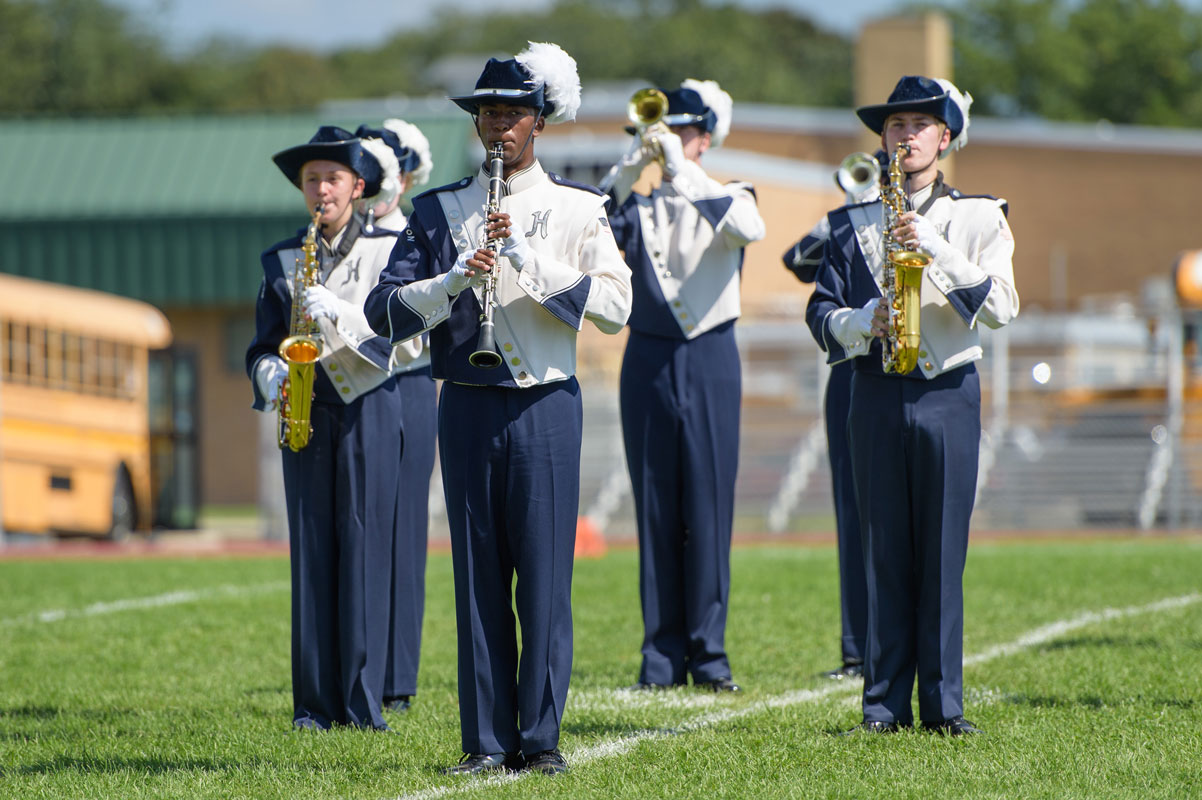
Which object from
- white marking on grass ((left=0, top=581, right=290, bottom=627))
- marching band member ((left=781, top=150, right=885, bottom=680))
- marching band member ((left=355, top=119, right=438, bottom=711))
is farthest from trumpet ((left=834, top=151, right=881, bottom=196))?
white marking on grass ((left=0, top=581, right=290, bottom=627))

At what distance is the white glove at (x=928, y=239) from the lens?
19.7ft

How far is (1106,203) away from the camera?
124 feet

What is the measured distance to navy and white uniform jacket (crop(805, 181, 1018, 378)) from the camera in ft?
20.1

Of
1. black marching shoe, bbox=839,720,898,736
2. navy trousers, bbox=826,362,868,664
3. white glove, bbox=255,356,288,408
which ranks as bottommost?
black marching shoe, bbox=839,720,898,736

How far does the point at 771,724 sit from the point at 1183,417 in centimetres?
1439

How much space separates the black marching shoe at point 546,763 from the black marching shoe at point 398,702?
1818 millimetres

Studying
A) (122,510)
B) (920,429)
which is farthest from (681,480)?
(122,510)

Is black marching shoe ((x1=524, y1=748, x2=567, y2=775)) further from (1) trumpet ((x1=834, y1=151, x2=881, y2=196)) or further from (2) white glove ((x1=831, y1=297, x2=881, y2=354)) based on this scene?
(1) trumpet ((x1=834, y1=151, x2=881, y2=196))

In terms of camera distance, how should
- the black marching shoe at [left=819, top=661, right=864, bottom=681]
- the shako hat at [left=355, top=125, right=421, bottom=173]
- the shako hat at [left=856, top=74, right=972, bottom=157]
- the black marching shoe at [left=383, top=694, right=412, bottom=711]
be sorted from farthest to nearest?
the black marching shoe at [left=819, top=661, right=864, bottom=681]
the shako hat at [left=355, top=125, right=421, bottom=173]
the black marching shoe at [left=383, top=694, right=412, bottom=711]
the shako hat at [left=856, top=74, right=972, bottom=157]

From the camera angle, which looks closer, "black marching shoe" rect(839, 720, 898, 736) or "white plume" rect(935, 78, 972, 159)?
"black marching shoe" rect(839, 720, 898, 736)

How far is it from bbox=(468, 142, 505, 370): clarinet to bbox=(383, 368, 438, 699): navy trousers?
1.93 meters

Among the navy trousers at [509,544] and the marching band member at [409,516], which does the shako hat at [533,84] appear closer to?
the navy trousers at [509,544]

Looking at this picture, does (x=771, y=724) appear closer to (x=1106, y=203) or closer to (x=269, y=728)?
(x=269, y=728)

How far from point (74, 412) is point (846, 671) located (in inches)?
561
